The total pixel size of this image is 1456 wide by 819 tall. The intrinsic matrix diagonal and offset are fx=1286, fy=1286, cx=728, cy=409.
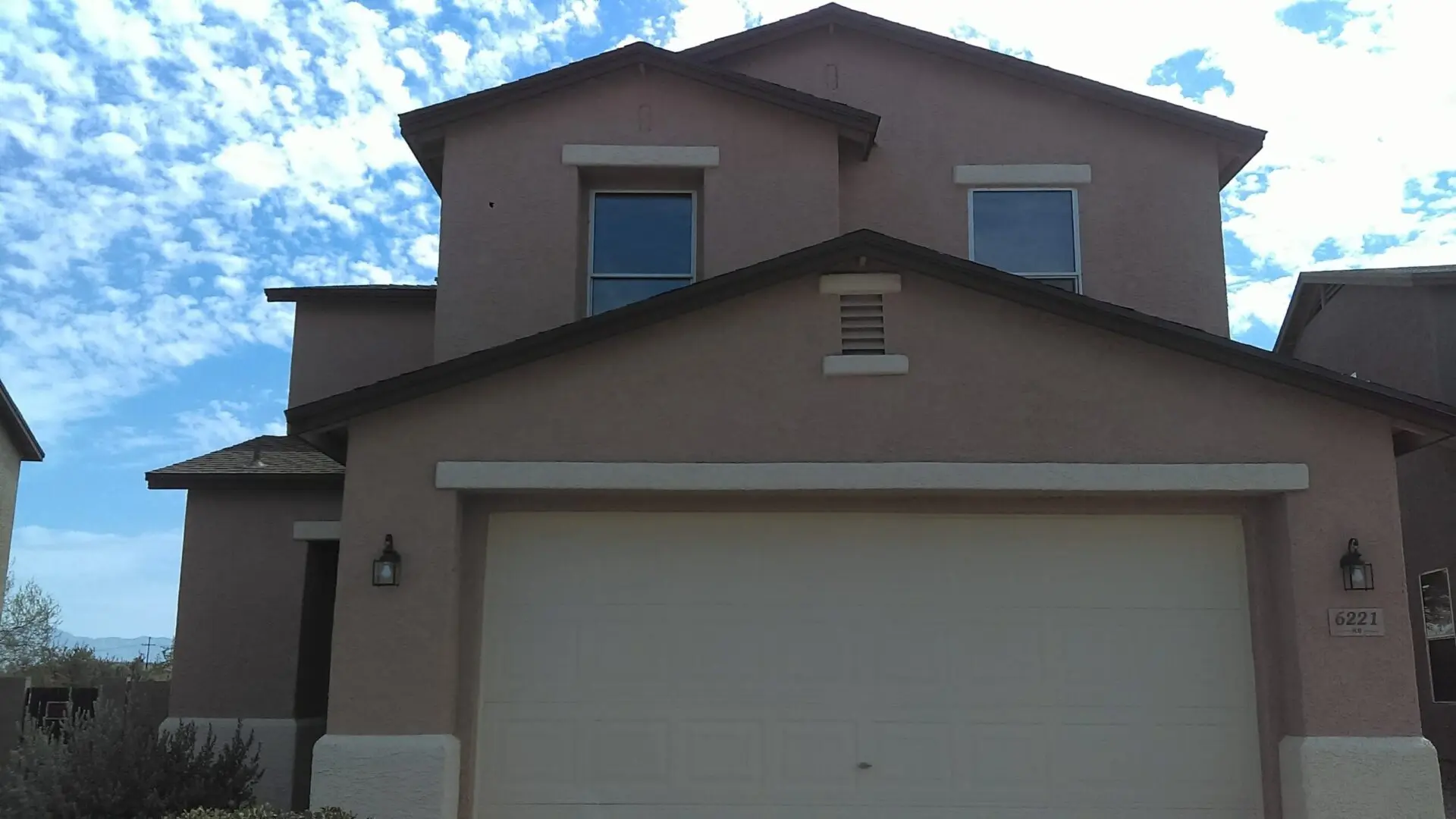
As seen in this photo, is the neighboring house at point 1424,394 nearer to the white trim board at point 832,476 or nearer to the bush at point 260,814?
the white trim board at point 832,476

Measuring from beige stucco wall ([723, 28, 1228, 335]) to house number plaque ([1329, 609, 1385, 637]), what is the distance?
443cm

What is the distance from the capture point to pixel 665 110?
1264 centimetres

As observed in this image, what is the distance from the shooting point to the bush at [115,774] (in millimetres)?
9008

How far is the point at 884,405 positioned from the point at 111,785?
6.15m

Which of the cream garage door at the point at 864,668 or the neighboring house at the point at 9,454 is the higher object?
the neighboring house at the point at 9,454

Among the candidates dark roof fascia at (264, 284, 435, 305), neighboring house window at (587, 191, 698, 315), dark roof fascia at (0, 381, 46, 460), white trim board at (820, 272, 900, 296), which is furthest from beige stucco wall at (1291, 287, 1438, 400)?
dark roof fascia at (0, 381, 46, 460)

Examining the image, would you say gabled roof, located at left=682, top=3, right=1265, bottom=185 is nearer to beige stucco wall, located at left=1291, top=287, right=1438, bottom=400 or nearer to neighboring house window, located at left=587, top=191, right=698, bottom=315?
neighboring house window, located at left=587, top=191, right=698, bottom=315

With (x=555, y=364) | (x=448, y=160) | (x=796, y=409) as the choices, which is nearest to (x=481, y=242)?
(x=448, y=160)

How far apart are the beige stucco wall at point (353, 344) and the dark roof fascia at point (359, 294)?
0.05 metres

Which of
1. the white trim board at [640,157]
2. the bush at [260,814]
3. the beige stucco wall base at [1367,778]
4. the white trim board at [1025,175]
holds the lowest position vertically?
the bush at [260,814]

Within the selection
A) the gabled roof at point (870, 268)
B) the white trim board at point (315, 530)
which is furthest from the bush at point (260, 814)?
the white trim board at point (315, 530)

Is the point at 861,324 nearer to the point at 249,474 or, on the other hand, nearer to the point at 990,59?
the point at 990,59

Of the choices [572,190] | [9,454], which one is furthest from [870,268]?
[9,454]

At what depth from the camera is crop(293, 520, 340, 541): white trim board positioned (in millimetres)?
12648
